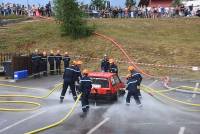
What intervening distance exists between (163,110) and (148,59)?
15913 mm

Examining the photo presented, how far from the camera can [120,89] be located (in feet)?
Answer: 79.6

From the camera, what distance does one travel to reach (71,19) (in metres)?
41.7

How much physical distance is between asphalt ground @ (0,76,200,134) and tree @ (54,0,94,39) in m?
17.1

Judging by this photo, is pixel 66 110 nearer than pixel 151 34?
Yes

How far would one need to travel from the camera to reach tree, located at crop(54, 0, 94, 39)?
1624 inches

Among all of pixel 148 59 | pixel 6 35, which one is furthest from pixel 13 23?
pixel 148 59

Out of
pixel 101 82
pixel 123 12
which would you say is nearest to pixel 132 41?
pixel 123 12

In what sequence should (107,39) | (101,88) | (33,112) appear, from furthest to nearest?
1. (107,39)
2. (101,88)
3. (33,112)

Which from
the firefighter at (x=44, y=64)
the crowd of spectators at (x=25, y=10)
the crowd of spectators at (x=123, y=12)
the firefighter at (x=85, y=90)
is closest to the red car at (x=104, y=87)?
the firefighter at (x=85, y=90)

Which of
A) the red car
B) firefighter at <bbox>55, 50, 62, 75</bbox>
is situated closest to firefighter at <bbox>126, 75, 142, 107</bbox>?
the red car

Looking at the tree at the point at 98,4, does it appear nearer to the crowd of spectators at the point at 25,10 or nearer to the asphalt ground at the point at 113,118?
the crowd of spectators at the point at 25,10

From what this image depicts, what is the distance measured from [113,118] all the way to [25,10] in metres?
36.5

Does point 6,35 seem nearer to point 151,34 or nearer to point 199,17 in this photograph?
point 151,34

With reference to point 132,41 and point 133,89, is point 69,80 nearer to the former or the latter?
point 133,89
